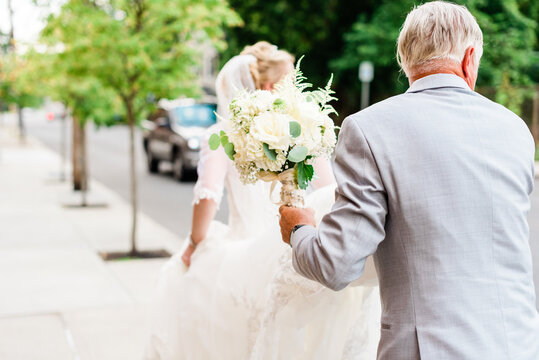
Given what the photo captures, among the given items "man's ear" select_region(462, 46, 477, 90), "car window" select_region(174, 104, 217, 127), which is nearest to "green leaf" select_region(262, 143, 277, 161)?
"man's ear" select_region(462, 46, 477, 90)

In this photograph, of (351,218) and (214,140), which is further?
(214,140)

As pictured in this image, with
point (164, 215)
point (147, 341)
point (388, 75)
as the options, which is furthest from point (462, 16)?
point (388, 75)

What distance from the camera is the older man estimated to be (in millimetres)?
1793

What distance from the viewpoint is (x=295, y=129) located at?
2.23 meters

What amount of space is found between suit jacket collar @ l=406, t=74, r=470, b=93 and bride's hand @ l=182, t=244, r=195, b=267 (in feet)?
6.56

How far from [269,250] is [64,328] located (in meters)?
2.61

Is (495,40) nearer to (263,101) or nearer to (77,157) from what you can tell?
(77,157)

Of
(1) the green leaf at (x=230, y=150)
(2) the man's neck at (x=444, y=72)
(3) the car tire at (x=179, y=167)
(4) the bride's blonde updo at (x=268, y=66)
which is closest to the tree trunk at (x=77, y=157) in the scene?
(3) the car tire at (x=179, y=167)

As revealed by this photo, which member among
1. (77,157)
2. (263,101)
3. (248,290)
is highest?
(263,101)

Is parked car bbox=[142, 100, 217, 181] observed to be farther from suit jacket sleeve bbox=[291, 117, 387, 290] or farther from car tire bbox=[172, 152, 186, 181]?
suit jacket sleeve bbox=[291, 117, 387, 290]

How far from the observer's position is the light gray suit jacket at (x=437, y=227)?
5.87 feet

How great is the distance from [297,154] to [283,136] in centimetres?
8

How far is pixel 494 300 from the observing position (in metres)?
1.80

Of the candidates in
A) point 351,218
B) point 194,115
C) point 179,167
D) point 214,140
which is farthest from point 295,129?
point 194,115
